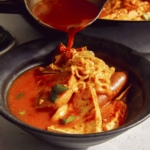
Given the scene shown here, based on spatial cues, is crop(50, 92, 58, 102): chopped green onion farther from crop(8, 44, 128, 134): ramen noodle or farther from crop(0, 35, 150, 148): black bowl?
crop(0, 35, 150, 148): black bowl

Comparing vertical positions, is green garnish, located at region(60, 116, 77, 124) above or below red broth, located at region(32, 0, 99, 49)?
below

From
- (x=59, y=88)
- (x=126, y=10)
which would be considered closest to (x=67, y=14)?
(x=59, y=88)

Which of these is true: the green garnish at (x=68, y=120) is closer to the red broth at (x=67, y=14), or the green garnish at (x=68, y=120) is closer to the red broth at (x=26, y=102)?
the red broth at (x=26, y=102)

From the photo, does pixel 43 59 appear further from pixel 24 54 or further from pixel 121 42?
pixel 121 42

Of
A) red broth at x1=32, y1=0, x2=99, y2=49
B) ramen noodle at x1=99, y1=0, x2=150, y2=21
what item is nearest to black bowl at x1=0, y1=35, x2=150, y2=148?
red broth at x1=32, y1=0, x2=99, y2=49

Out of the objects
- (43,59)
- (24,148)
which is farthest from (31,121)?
(43,59)

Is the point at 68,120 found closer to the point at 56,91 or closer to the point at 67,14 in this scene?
the point at 56,91
